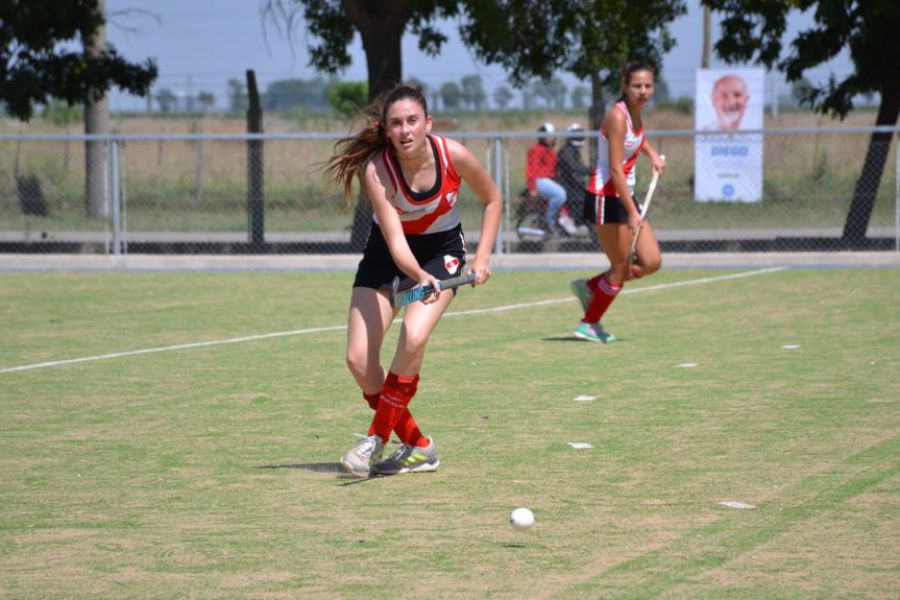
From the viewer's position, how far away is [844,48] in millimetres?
22641

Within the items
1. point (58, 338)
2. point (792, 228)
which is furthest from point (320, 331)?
point (792, 228)

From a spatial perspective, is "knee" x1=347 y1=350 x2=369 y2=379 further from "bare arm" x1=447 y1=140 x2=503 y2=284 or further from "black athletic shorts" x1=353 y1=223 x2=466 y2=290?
"bare arm" x1=447 y1=140 x2=503 y2=284

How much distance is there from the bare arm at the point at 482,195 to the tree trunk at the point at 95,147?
1718cm

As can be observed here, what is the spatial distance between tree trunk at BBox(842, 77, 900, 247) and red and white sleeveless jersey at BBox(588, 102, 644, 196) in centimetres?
1067

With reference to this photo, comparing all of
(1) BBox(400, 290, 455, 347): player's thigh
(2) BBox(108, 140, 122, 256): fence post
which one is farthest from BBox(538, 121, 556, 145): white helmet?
(1) BBox(400, 290, 455, 347): player's thigh

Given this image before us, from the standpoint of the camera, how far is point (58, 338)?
1332 centimetres

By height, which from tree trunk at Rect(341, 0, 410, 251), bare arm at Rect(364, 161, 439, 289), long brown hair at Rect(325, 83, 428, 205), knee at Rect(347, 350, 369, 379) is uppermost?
tree trunk at Rect(341, 0, 410, 251)

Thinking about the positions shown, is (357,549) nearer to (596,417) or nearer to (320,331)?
(596,417)

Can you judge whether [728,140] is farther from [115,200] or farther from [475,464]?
[475,464]

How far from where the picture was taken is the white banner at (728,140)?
2872 centimetres

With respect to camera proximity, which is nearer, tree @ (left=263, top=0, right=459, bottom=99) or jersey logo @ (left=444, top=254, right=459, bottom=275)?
jersey logo @ (left=444, top=254, right=459, bottom=275)

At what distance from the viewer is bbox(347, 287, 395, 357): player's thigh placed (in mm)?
→ 7477

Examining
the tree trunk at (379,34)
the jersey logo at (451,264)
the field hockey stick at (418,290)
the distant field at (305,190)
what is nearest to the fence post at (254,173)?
the tree trunk at (379,34)

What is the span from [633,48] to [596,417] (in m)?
22.8
